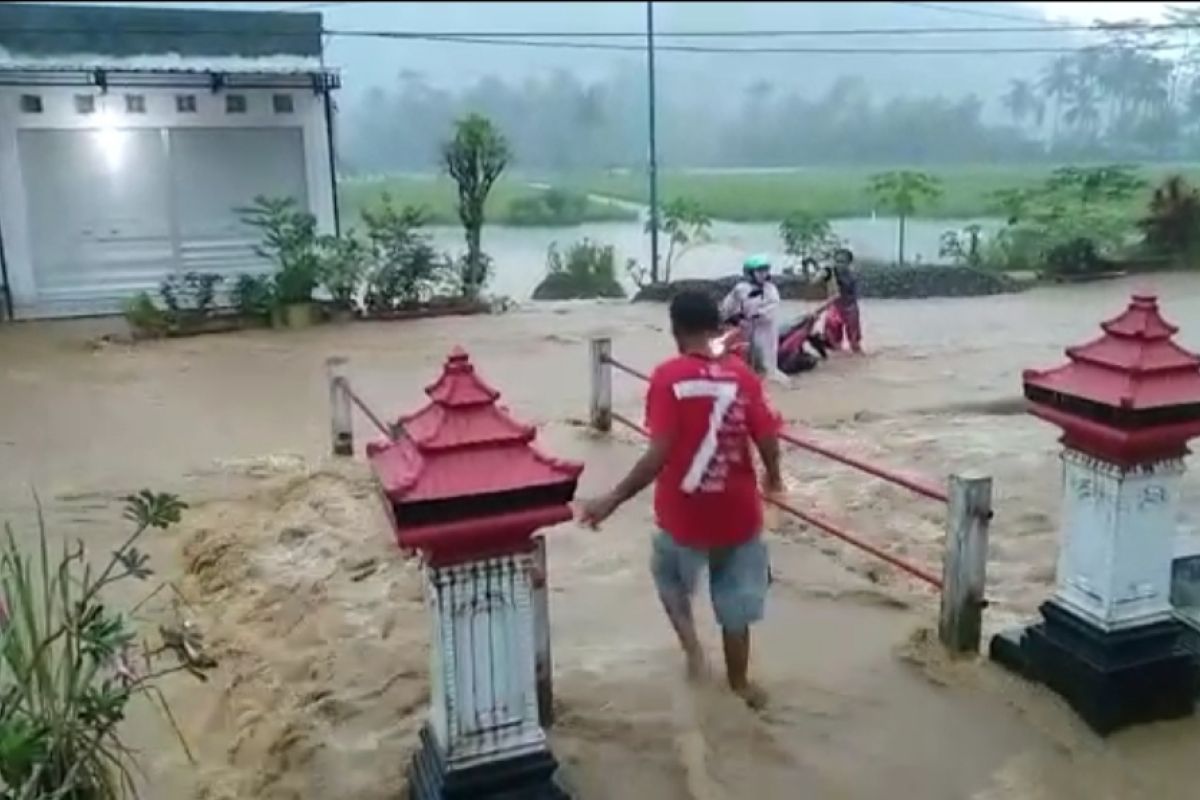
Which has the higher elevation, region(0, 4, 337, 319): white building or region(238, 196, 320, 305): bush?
region(0, 4, 337, 319): white building

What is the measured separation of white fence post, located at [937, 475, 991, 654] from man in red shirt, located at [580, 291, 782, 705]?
618 mm

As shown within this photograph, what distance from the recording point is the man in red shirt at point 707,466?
322 centimetres

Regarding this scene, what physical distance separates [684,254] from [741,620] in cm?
1368

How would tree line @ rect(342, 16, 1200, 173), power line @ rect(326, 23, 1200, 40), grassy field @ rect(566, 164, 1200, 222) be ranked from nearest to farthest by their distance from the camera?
tree line @ rect(342, 16, 1200, 173)
grassy field @ rect(566, 164, 1200, 222)
power line @ rect(326, 23, 1200, 40)

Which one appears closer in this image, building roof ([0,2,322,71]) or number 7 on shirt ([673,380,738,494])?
number 7 on shirt ([673,380,738,494])

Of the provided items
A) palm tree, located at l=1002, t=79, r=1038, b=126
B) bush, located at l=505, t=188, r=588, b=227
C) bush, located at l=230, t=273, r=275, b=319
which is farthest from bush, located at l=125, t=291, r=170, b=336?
palm tree, located at l=1002, t=79, r=1038, b=126

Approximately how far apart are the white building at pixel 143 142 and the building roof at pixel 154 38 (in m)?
0.02

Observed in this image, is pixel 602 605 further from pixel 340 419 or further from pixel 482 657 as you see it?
pixel 340 419

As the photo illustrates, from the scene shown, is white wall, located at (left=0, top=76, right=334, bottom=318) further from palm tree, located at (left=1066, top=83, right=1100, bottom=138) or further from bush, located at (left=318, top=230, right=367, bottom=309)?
palm tree, located at (left=1066, top=83, right=1100, bottom=138)

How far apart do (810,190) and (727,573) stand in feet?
56.5

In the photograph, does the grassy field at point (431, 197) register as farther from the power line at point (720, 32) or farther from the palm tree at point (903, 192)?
the palm tree at point (903, 192)

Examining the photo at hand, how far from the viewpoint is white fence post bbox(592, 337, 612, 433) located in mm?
7102

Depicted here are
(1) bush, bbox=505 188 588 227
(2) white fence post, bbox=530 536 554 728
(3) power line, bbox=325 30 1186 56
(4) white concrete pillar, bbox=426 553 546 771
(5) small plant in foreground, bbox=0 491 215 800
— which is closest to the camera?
(5) small plant in foreground, bbox=0 491 215 800

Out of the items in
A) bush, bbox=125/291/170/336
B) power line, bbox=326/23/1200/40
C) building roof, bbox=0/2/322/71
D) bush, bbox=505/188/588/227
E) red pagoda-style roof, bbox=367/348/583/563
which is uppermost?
power line, bbox=326/23/1200/40
